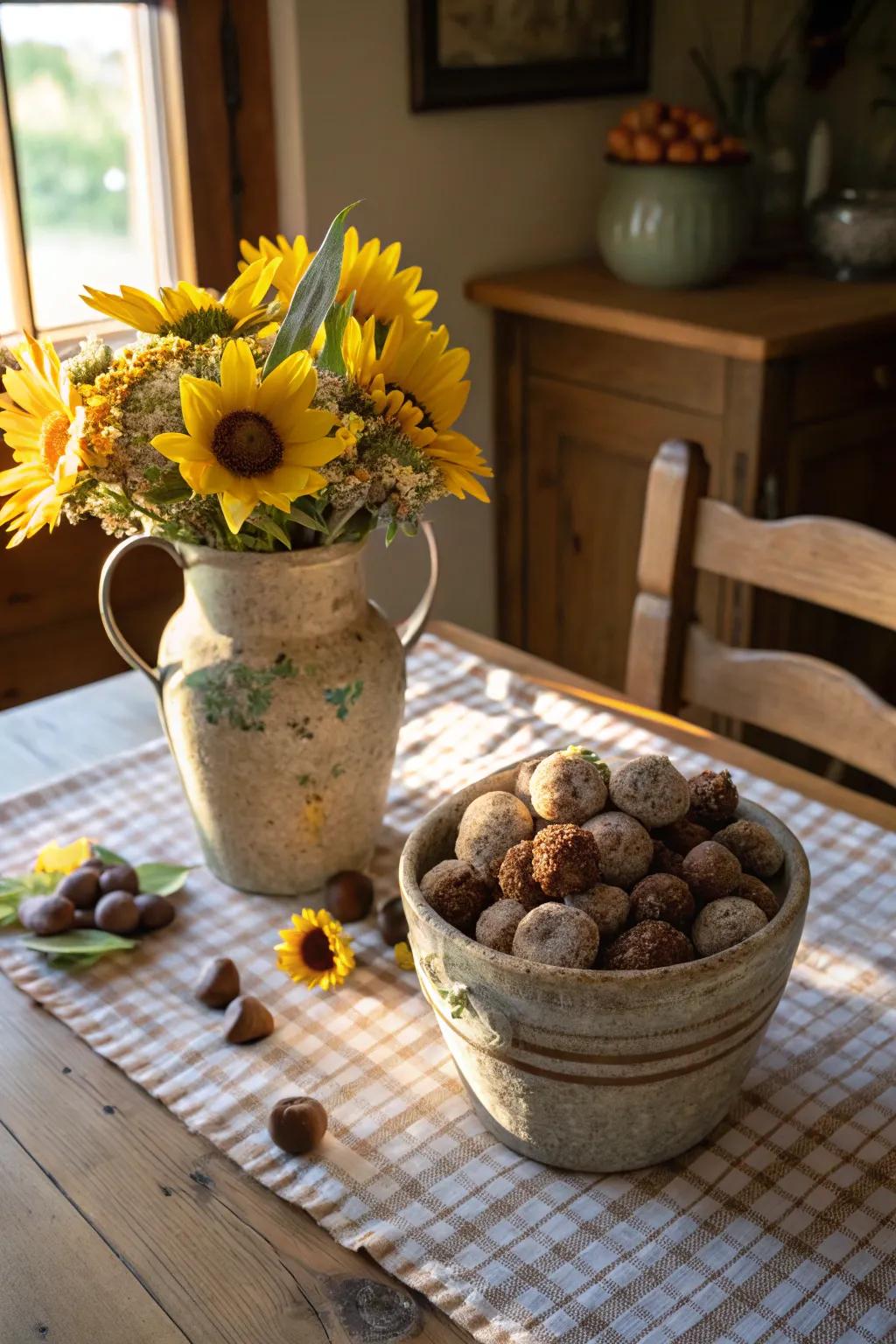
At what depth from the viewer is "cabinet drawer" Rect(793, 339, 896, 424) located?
194 centimetres

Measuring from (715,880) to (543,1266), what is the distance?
22cm

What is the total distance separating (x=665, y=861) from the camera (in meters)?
0.75

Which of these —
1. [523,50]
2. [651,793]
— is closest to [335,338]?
[651,793]

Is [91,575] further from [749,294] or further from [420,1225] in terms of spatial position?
[420,1225]

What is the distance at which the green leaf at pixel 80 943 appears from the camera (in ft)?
3.12

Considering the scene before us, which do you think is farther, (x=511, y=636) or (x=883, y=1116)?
(x=511, y=636)

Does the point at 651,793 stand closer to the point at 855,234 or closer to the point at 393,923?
the point at 393,923

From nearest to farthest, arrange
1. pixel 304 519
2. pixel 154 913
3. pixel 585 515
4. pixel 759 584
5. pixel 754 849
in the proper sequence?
pixel 754 849
pixel 304 519
pixel 154 913
pixel 759 584
pixel 585 515

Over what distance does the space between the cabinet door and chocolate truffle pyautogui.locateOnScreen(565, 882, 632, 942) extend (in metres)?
1.39

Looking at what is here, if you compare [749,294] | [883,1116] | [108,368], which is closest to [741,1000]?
[883,1116]

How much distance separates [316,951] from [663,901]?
0.99ft

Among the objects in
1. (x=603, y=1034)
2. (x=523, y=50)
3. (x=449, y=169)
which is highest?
(x=523, y=50)

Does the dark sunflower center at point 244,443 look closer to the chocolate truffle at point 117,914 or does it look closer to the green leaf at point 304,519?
the green leaf at point 304,519

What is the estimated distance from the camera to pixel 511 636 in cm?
248
